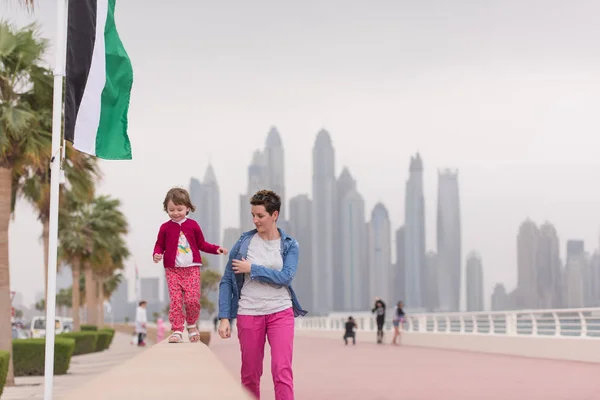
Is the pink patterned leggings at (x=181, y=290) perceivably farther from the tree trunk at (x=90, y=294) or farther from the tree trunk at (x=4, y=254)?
the tree trunk at (x=90, y=294)

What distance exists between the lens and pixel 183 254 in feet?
27.4

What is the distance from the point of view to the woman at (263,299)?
7.27 m

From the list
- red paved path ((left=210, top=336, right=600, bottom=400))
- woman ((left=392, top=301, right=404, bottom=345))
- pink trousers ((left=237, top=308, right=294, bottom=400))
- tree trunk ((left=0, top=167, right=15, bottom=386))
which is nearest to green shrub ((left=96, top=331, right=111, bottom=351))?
woman ((left=392, top=301, right=404, bottom=345))

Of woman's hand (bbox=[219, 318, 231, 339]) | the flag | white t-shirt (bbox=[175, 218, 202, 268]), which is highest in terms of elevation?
the flag

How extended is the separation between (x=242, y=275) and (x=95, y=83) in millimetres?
3011

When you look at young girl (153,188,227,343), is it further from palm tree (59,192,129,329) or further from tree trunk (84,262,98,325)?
tree trunk (84,262,98,325)

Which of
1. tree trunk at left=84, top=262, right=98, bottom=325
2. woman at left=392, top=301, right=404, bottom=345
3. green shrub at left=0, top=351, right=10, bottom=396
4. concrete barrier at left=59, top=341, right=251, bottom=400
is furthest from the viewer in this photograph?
tree trunk at left=84, top=262, right=98, bottom=325

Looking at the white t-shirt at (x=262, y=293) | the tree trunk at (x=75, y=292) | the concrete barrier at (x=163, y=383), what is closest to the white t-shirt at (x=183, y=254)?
the white t-shirt at (x=262, y=293)

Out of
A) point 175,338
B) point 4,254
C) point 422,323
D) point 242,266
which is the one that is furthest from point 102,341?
point 242,266

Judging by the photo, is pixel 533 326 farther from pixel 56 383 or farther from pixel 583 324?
pixel 56 383

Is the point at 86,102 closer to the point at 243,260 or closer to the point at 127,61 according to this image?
the point at 127,61

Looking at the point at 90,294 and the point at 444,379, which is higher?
the point at 90,294

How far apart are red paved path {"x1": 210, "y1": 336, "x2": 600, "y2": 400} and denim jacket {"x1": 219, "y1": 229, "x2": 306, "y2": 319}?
6246 mm

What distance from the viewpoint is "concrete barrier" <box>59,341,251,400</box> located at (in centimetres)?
369
